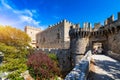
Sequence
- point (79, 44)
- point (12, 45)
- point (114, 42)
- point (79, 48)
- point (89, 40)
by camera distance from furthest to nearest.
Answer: point (12, 45) → point (89, 40) → point (79, 44) → point (79, 48) → point (114, 42)

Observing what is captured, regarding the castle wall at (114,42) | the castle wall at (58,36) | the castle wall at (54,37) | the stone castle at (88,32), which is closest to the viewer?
the castle wall at (114,42)

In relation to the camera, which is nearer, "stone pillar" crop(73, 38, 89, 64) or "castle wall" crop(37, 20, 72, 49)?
"stone pillar" crop(73, 38, 89, 64)

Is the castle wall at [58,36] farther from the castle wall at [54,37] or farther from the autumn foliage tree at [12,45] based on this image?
the autumn foliage tree at [12,45]

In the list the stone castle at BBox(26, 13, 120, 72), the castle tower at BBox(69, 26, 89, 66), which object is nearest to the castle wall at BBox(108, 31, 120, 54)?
the stone castle at BBox(26, 13, 120, 72)

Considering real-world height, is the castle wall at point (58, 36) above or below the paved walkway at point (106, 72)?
above

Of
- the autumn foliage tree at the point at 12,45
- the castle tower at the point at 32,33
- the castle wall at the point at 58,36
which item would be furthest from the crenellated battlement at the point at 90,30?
the castle tower at the point at 32,33

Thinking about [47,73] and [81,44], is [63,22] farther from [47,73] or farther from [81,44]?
[47,73]

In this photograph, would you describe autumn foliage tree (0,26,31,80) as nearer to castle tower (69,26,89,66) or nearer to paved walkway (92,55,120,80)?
castle tower (69,26,89,66)

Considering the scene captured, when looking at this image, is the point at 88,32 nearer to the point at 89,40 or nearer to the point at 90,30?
the point at 90,30

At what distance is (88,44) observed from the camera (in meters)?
18.0

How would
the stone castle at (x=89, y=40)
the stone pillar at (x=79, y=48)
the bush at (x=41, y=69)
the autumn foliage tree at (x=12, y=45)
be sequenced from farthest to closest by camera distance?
the autumn foliage tree at (x=12, y=45) < the stone pillar at (x=79, y=48) < the stone castle at (x=89, y=40) < the bush at (x=41, y=69)

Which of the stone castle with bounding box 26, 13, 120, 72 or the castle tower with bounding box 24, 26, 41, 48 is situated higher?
the castle tower with bounding box 24, 26, 41, 48

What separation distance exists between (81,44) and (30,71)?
8490mm

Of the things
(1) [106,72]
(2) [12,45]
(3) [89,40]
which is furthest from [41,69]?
(2) [12,45]
